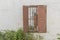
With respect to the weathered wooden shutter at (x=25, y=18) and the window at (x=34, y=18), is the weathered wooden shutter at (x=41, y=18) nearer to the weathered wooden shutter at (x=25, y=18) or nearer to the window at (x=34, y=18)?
the window at (x=34, y=18)

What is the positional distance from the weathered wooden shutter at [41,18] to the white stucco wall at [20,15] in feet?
0.30

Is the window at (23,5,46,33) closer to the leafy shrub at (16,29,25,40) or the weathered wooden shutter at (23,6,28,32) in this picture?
the weathered wooden shutter at (23,6,28,32)

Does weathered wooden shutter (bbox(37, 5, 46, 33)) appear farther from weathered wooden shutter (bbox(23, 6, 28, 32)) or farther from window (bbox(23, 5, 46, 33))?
weathered wooden shutter (bbox(23, 6, 28, 32))

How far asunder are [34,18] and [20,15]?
33 centimetres

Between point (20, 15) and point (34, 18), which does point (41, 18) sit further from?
point (20, 15)

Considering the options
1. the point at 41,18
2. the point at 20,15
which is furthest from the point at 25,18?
the point at 41,18

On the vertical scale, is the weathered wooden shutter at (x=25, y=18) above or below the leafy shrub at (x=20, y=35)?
above

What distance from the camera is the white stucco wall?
5.06 m

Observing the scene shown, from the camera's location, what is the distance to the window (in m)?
5.07

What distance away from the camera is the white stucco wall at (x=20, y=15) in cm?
506

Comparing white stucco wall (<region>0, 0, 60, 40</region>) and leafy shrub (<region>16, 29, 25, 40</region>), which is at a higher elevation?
white stucco wall (<region>0, 0, 60, 40</region>)

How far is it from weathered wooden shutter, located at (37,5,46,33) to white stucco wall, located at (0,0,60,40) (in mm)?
91

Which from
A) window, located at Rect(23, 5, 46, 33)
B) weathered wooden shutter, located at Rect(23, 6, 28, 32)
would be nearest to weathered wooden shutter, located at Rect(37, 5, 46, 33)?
window, located at Rect(23, 5, 46, 33)

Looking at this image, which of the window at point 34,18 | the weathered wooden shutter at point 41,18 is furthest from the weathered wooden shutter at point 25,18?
the weathered wooden shutter at point 41,18
